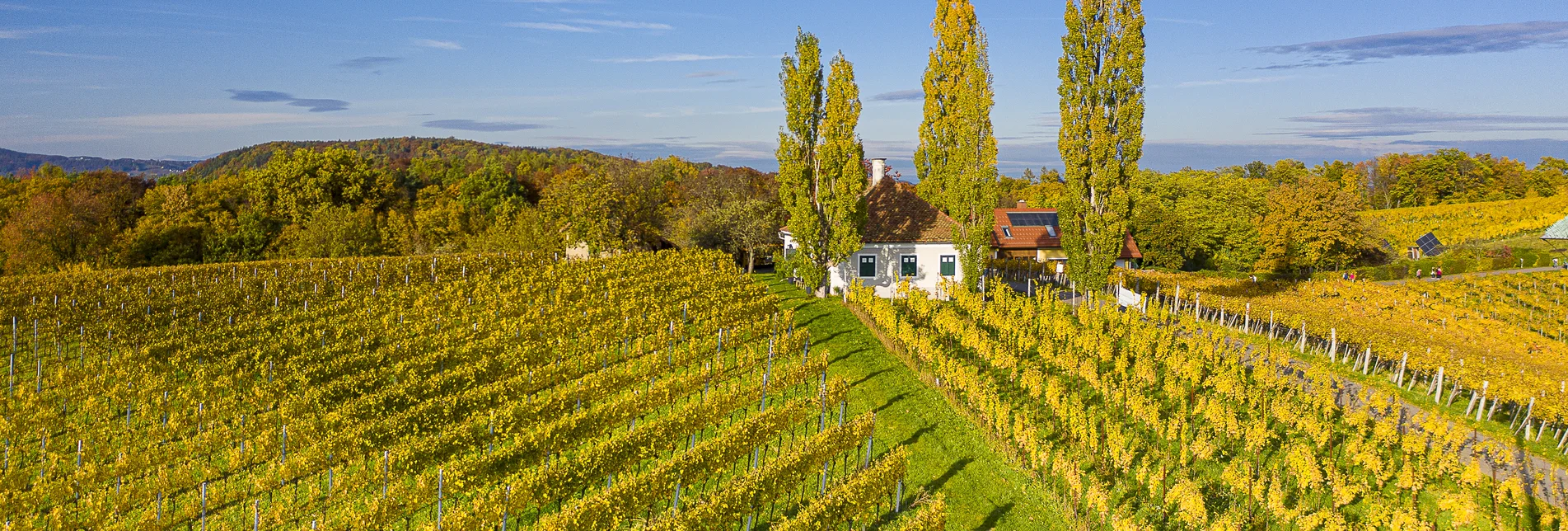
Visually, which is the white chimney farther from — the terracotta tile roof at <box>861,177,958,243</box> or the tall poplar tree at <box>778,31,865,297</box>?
the tall poplar tree at <box>778,31,865,297</box>

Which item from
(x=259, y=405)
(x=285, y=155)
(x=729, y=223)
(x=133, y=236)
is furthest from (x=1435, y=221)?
(x=133, y=236)

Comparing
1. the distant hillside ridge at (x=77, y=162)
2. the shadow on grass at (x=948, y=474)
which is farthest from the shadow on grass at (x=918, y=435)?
the distant hillside ridge at (x=77, y=162)

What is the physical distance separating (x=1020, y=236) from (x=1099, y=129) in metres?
17.3

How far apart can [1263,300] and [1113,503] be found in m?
Result: 20.7

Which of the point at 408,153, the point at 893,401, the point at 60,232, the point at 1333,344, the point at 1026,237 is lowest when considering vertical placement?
the point at 893,401

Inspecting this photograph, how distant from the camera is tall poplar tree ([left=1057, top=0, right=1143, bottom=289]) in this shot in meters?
30.8

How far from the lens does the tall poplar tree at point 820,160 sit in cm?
3228

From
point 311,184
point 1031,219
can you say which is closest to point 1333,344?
point 1031,219

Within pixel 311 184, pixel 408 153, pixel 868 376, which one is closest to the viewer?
pixel 868 376

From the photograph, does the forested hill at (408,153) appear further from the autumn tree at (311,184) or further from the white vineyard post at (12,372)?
the white vineyard post at (12,372)

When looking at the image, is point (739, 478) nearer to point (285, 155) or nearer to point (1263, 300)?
point (1263, 300)

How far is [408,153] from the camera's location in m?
141

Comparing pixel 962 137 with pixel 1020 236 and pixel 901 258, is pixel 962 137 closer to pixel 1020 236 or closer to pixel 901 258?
pixel 901 258

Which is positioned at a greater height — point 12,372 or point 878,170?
point 878,170
